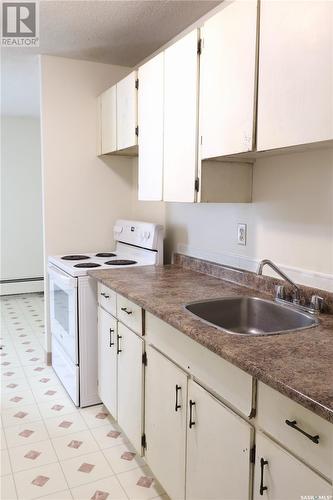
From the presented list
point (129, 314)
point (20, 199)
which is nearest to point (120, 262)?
point (129, 314)

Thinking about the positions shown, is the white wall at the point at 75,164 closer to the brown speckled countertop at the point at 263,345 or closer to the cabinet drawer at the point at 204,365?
the brown speckled countertop at the point at 263,345

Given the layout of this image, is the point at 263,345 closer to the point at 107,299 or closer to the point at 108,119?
the point at 107,299

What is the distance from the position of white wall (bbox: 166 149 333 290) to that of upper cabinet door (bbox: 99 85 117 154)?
1003 millimetres

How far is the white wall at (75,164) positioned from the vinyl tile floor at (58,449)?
42.6 inches

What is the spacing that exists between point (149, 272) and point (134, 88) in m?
1.19

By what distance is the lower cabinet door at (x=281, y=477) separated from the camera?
0.98 m

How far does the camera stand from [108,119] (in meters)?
3.06

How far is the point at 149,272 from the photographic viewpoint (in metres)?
2.53

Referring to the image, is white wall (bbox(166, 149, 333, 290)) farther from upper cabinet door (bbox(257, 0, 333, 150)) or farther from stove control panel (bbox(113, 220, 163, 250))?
stove control panel (bbox(113, 220, 163, 250))

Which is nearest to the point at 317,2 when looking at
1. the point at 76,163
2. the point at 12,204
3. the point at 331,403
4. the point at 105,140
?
the point at 331,403

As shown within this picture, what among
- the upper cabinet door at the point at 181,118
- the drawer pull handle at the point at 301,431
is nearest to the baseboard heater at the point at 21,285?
the upper cabinet door at the point at 181,118

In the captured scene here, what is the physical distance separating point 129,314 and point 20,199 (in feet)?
13.5

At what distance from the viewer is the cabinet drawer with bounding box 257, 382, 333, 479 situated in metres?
0.94

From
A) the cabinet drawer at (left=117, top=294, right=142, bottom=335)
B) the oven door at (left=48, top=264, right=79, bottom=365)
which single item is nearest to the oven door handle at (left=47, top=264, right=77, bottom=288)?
the oven door at (left=48, top=264, right=79, bottom=365)
